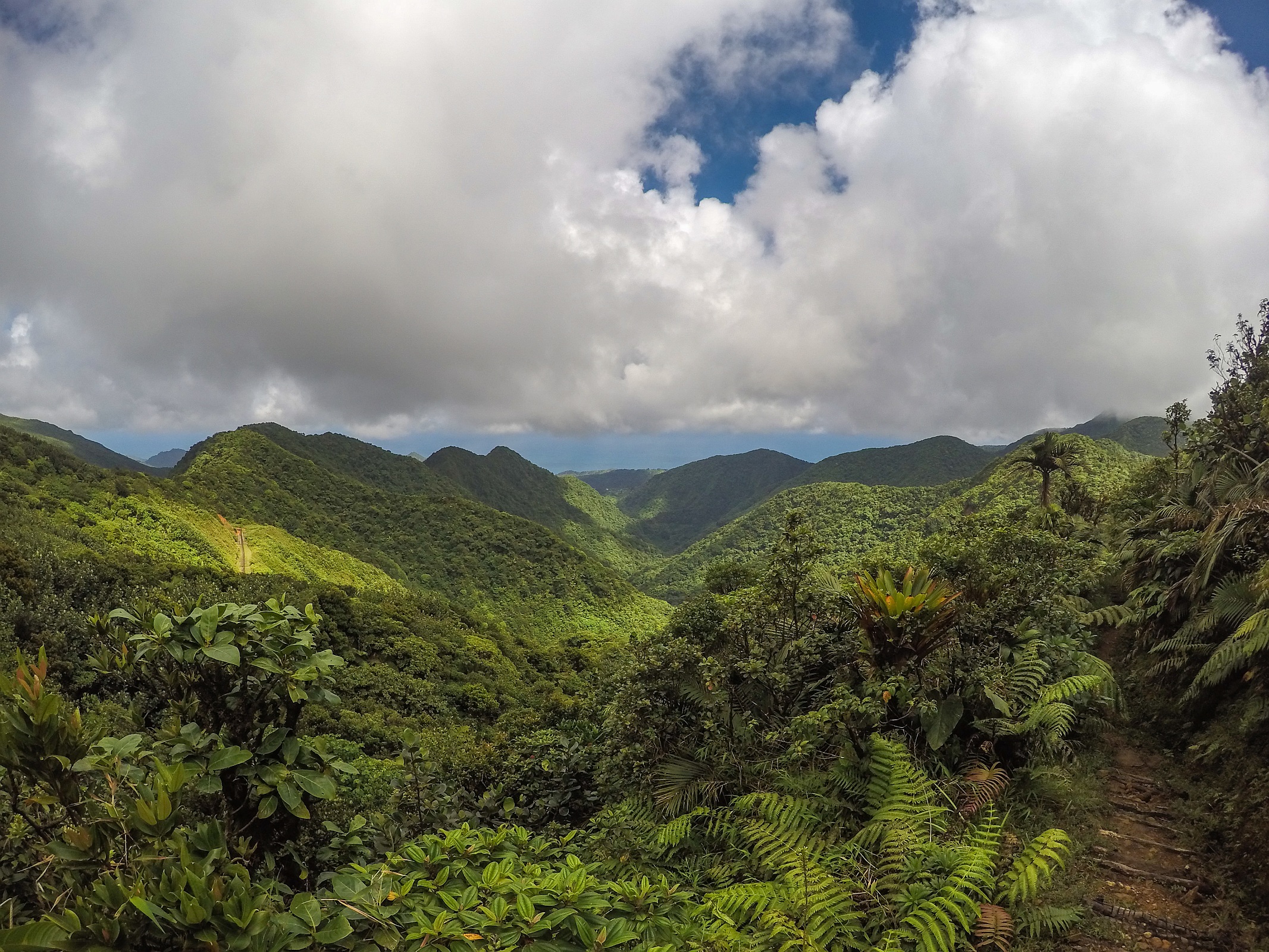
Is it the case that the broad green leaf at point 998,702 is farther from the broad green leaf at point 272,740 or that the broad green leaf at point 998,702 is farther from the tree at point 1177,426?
the tree at point 1177,426

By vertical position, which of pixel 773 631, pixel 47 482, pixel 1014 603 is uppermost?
pixel 47 482

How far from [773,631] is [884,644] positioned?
1.77 metres

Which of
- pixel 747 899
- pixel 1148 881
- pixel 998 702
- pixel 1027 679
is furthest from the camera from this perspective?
pixel 1027 679

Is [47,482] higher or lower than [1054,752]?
higher

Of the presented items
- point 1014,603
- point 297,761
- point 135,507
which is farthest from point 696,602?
point 135,507

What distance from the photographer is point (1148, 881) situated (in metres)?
4.09

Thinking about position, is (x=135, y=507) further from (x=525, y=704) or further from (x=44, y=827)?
(x=44, y=827)

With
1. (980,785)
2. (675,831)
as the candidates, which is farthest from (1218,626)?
(675,831)

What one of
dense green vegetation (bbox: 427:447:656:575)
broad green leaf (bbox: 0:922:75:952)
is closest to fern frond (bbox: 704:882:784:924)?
broad green leaf (bbox: 0:922:75:952)

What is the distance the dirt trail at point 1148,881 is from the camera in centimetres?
356

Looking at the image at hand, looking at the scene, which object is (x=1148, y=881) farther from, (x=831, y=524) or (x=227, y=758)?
(x=831, y=524)

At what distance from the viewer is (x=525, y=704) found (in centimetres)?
2341

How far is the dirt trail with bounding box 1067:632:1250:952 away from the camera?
3.56 m

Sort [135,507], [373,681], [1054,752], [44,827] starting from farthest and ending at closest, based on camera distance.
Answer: [135,507] → [373,681] → [1054,752] → [44,827]
